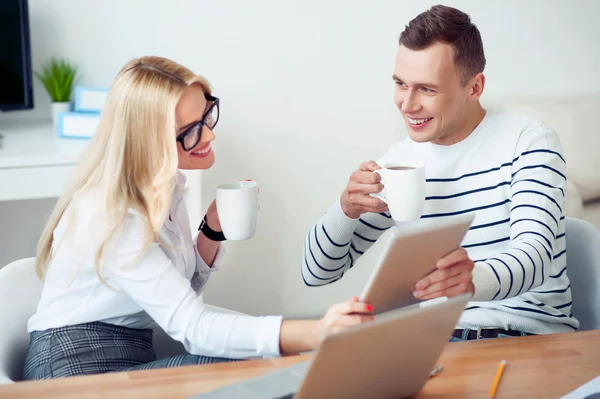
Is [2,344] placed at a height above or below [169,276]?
below

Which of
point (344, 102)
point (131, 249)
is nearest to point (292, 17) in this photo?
point (344, 102)

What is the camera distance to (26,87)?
2.57 meters

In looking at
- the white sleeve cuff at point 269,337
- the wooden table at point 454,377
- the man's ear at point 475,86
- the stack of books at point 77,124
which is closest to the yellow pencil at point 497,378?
the wooden table at point 454,377

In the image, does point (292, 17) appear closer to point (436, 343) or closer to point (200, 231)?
point (200, 231)

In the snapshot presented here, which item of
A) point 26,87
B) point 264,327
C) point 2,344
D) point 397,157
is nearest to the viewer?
point 264,327

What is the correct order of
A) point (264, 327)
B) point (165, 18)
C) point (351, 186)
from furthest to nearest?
point (165, 18)
point (351, 186)
point (264, 327)

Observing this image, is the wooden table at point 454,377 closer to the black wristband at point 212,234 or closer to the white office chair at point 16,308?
the white office chair at point 16,308

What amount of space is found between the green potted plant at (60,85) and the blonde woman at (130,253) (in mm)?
1106

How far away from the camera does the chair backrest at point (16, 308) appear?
1.53 meters

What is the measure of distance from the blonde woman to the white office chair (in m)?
0.04

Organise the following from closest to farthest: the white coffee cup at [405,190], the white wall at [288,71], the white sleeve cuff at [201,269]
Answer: the white coffee cup at [405,190], the white sleeve cuff at [201,269], the white wall at [288,71]

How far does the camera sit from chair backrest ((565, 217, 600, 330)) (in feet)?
5.64

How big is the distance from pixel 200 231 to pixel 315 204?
3.68 feet

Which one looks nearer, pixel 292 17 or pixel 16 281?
pixel 16 281
